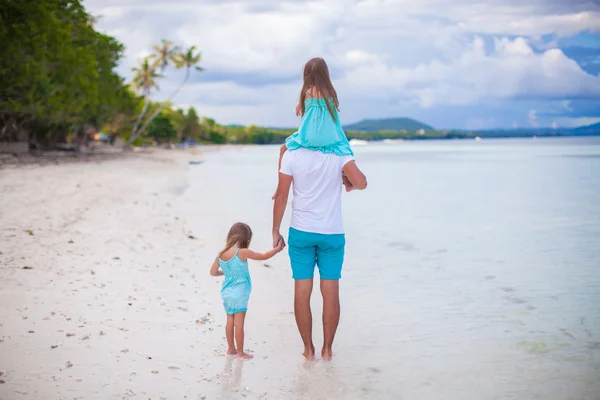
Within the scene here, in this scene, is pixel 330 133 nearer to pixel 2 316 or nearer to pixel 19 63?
pixel 2 316

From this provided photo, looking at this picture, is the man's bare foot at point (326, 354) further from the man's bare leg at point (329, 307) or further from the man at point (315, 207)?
the man at point (315, 207)

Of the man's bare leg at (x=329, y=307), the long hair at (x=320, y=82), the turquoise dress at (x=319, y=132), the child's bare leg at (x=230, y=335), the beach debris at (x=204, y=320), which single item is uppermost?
the long hair at (x=320, y=82)

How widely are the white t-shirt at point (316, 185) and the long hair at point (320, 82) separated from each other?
29 centimetres

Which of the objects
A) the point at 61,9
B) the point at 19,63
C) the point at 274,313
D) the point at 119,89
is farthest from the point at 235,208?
the point at 119,89

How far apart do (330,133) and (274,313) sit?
2.47 meters

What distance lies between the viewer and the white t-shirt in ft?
12.3

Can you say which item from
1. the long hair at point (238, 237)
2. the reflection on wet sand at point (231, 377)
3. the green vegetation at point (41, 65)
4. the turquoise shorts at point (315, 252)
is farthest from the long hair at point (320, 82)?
the green vegetation at point (41, 65)

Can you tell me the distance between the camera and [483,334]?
535cm

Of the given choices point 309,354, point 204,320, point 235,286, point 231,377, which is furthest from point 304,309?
point 204,320

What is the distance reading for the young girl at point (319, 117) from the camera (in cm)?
367

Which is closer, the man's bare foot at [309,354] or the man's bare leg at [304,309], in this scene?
the man's bare leg at [304,309]

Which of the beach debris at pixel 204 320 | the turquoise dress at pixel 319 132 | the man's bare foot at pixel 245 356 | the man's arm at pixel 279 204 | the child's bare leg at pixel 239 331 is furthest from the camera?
the beach debris at pixel 204 320

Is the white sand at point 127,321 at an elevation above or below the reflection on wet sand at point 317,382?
above

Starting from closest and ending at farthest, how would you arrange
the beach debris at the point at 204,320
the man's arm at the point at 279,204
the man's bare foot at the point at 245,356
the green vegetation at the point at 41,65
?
the man's arm at the point at 279,204, the man's bare foot at the point at 245,356, the beach debris at the point at 204,320, the green vegetation at the point at 41,65
